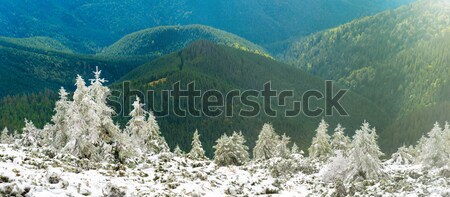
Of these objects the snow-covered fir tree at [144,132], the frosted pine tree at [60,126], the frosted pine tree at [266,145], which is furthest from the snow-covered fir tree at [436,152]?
the frosted pine tree at [60,126]

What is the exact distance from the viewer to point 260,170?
2152 inches

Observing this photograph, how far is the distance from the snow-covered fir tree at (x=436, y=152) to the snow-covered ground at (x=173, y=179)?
4.86ft

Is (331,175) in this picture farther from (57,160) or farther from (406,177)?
(57,160)

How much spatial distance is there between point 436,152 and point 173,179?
2666 centimetres

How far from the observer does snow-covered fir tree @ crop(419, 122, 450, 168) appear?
44.0 m

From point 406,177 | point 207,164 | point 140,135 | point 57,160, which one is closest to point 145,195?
point 57,160

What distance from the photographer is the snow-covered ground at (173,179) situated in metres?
25.8

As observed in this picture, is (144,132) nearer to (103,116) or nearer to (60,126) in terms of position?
(60,126)

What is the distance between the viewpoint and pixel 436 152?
4425 centimetres

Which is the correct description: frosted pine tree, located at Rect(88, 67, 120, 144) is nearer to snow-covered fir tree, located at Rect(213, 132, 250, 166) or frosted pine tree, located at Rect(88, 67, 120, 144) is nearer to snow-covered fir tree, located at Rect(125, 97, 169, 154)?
snow-covered fir tree, located at Rect(125, 97, 169, 154)

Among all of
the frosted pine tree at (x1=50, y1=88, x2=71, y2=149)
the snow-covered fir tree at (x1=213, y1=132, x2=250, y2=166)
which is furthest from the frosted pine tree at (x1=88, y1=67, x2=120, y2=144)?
the snow-covered fir tree at (x1=213, y1=132, x2=250, y2=166)

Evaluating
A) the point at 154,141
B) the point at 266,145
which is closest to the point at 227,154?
the point at 154,141

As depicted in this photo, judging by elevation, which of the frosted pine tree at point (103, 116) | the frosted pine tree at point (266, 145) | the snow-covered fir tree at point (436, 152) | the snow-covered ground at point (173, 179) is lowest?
the snow-covered ground at point (173, 179)

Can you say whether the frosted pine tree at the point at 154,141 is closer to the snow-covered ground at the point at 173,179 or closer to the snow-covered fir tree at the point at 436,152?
the snow-covered ground at the point at 173,179
